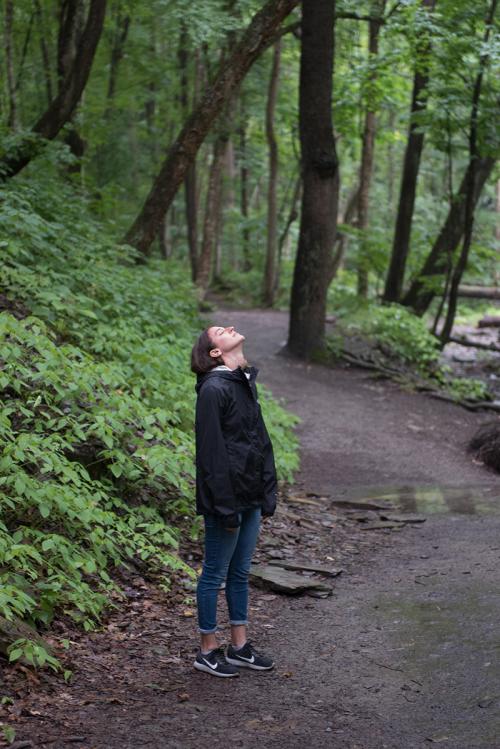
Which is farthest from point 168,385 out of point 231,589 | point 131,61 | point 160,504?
point 131,61

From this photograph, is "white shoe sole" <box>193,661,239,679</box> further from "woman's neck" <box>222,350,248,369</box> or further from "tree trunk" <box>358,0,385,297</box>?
"tree trunk" <box>358,0,385,297</box>

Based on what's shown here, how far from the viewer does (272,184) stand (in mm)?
27328

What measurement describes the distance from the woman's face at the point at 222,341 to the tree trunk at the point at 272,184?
21.3 metres

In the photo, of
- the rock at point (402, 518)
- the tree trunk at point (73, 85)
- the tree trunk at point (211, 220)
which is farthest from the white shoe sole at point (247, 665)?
the tree trunk at point (211, 220)

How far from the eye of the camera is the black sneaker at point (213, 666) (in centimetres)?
479

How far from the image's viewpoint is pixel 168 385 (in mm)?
8477

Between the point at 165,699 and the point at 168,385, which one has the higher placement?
the point at 168,385

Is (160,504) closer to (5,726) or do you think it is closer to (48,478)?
(48,478)

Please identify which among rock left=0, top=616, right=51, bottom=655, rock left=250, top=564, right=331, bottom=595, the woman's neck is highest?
the woman's neck

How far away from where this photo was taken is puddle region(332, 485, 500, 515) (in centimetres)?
909

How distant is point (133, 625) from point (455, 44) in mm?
13361

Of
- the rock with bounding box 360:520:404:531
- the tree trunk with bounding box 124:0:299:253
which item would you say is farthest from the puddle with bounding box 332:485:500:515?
the tree trunk with bounding box 124:0:299:253

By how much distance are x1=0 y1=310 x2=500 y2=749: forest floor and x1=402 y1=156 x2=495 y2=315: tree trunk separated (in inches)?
446

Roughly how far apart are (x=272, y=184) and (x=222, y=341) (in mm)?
23243
